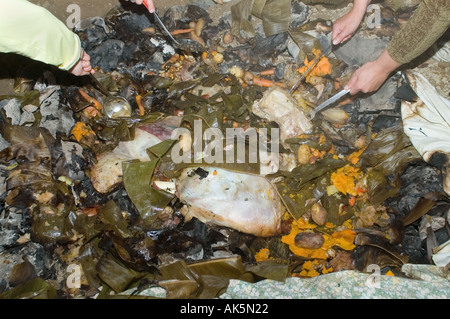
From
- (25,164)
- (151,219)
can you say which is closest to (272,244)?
(151,219)

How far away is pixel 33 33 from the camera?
2.24 m

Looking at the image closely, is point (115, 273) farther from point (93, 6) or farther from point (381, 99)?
point (93, 6)

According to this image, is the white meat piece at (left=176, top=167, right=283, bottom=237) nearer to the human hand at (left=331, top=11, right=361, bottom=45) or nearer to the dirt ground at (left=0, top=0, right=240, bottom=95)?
the human hand at (left=331, top=11, right=361, bottom=45)

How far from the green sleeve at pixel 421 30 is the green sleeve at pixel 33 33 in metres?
2.61

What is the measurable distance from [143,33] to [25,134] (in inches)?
68.2

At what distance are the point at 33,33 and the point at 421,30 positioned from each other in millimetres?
2807

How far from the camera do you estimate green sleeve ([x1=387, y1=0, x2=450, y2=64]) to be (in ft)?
7.79

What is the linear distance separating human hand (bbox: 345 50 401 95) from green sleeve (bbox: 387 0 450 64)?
0.24 feet

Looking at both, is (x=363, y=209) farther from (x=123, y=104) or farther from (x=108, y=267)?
(x=123, y=104)

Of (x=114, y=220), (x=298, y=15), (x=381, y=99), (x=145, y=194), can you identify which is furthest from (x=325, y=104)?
(x=114, y=220)

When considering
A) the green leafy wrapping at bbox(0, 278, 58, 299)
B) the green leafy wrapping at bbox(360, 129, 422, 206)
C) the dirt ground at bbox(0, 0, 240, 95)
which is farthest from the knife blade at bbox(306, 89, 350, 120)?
the green leafy wrapping at bbox(0, 278, 58, 299)

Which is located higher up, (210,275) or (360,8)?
(360,8)

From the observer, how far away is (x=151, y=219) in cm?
291

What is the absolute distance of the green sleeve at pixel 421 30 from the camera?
2375 millimetres
